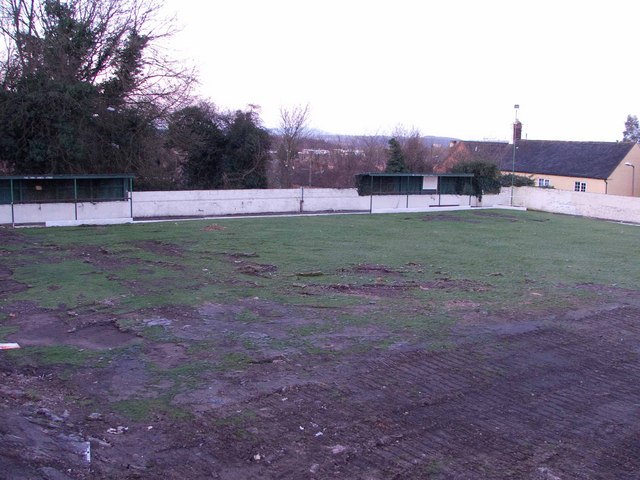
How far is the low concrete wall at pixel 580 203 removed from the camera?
3959cm

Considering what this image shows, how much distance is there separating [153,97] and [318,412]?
3070 cm

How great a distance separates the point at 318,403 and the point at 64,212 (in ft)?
80.3

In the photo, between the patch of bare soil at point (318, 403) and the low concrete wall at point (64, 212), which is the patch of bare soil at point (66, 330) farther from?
the low concrete wall at point (64, 212)

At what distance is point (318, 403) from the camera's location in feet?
28.8

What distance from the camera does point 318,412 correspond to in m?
8.48

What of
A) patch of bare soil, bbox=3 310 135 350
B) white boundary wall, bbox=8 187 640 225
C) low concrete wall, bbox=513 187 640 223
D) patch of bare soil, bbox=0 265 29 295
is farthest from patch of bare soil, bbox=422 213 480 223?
patch of bare soil, bbox=3 310 135 350

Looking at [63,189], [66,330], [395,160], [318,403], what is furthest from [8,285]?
[395,160]

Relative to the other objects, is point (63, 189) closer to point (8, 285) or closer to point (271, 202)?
point (271, 202)

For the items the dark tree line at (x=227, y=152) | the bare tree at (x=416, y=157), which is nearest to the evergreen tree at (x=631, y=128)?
the bare tree at (x=416, y=157)

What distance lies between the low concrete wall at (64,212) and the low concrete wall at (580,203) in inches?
1103

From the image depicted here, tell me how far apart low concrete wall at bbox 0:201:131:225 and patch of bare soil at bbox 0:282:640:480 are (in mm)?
17159

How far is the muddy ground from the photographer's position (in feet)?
23.1

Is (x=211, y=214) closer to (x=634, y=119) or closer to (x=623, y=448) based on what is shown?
(x=623, y=448)

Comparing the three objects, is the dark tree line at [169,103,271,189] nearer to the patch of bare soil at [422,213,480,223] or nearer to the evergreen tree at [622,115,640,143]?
the patch of bare soil at [422,213,480,223]
